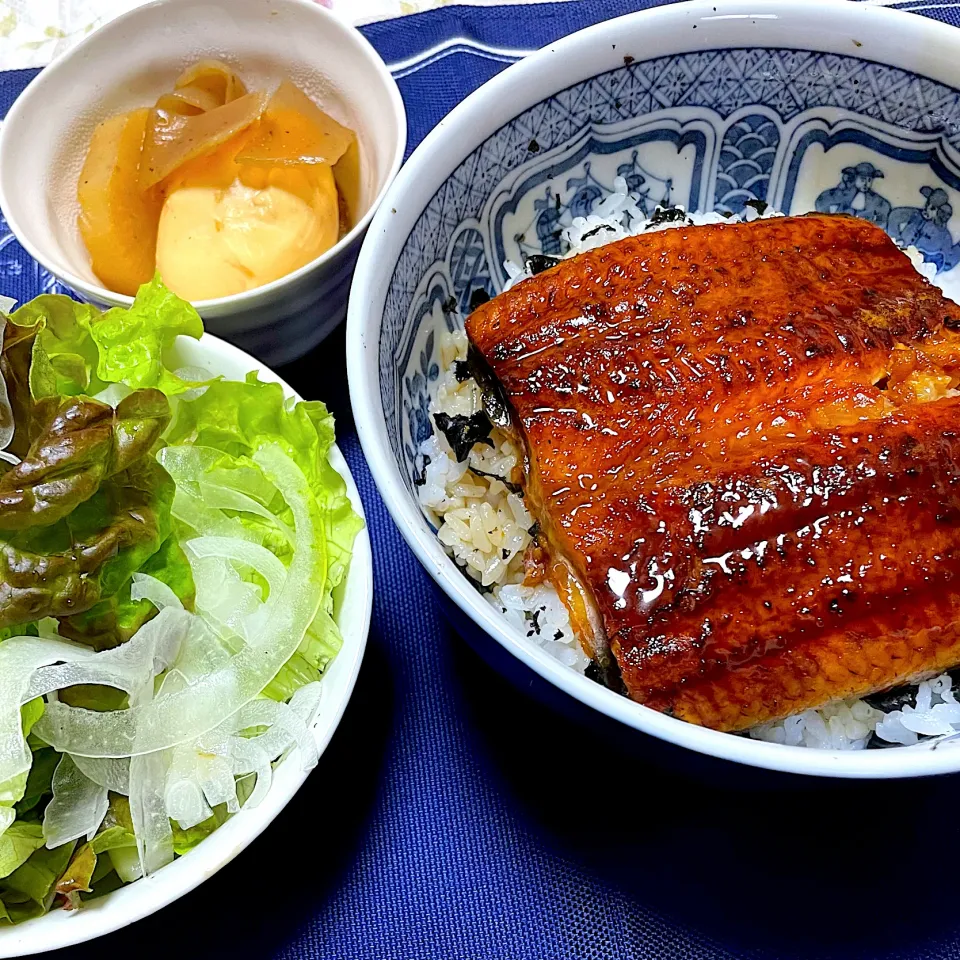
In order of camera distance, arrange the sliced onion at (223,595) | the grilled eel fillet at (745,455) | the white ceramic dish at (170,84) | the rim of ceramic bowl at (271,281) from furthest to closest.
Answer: the white ceramic dish at (170,84) < the rim of ceramic bowl at (271,281) < the sliced onion at (223,595) < the grilled eel fillet at (745,455)

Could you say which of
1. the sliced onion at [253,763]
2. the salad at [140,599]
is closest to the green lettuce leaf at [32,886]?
the salad at [140,599]

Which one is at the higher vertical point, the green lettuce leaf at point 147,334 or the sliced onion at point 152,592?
the green lettuce leaf at point 147,334

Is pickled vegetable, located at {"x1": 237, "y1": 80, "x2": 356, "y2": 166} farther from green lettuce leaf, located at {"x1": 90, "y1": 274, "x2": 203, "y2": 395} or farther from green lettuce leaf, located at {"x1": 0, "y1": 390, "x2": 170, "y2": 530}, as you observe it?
green lettuce leaf, located at {"x1": 0, "y1": 390, "x2": 170, "y2": 530}

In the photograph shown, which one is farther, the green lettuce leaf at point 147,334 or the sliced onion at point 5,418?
the green lettuce leaf at point 147,334

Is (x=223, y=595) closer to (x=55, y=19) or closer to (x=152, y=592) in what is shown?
(x=152, y=592)

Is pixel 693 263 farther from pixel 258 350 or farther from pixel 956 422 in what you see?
pixel 258 350

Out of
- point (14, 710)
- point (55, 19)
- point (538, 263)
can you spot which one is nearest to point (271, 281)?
point (538, 263)

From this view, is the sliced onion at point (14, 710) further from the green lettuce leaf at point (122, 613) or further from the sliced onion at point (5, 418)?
the sliced onion at point (5, 418)
